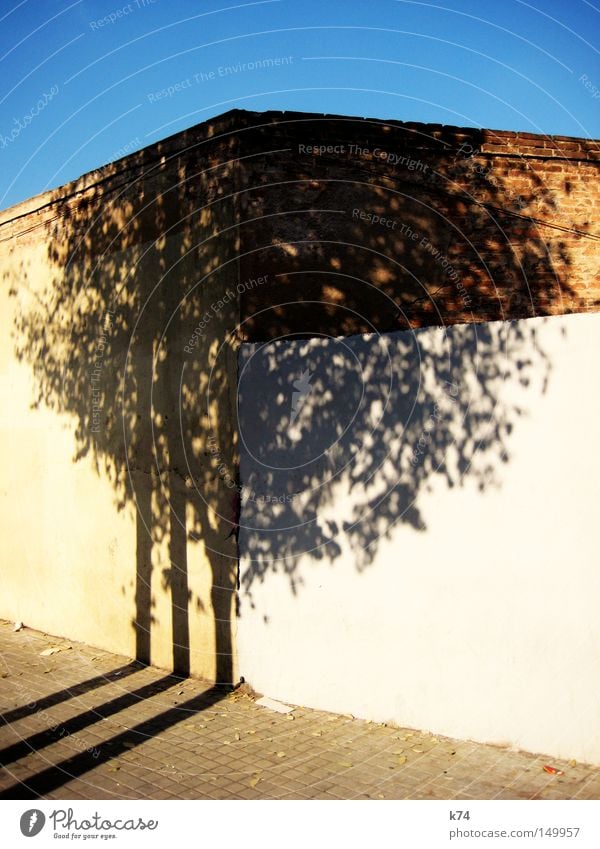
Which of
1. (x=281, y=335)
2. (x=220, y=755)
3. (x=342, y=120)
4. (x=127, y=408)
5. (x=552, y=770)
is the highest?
(x=342, y=120)

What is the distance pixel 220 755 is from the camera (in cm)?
624

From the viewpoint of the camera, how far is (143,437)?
9.19 m

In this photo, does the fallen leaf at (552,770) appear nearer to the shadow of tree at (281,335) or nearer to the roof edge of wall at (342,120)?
the shadow of tree at (281,335)

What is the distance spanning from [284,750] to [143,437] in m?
4.30

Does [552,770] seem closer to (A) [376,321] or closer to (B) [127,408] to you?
(A) [376,321]

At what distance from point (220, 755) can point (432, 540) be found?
255 cm

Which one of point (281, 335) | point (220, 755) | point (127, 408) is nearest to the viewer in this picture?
point (220, 755)

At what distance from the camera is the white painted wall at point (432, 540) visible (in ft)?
18.8

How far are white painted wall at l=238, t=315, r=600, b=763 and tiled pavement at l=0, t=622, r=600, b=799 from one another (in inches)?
12.6

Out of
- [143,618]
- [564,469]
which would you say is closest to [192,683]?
[143,618]

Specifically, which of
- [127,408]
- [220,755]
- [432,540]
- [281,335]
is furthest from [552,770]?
[127,408]

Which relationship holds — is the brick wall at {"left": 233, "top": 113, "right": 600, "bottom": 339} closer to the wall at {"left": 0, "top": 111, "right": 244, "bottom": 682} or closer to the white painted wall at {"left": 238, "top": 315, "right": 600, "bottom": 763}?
the wall at {"left": 0, "top": 111, "right": 244, "bottom": 682}

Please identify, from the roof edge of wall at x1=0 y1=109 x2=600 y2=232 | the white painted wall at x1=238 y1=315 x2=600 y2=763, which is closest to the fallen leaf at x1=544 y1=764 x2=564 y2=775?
the white painted wall at x1=238 y1=315 x2=600 y2=763

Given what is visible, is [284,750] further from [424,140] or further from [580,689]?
[424,140]
